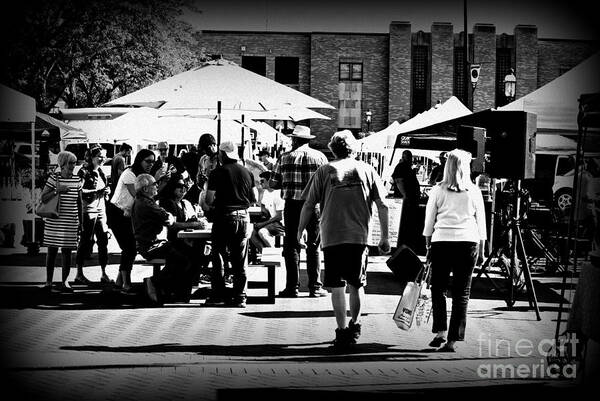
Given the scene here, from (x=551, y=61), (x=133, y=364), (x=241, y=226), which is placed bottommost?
(x=133, y=364)

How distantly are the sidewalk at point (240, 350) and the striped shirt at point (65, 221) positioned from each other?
0.69 m

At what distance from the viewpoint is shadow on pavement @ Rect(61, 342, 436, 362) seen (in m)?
8.32

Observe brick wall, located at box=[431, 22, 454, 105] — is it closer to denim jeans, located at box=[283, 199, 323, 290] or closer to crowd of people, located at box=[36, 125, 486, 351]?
crowd of people, located at box=[36, 125, 486, 351]

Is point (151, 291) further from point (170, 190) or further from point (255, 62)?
point (255, 62)

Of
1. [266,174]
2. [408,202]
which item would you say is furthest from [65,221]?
[408,202]

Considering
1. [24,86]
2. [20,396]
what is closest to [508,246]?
[20,396]

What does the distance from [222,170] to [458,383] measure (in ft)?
15.8

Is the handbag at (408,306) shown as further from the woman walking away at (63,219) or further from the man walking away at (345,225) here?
the woman walking away at (63,219)

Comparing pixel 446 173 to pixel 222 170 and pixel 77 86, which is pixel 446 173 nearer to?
pixel 222 170

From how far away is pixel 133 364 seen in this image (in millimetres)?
7910

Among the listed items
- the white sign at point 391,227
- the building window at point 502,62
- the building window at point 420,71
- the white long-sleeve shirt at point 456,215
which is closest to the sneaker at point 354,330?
the white long-sleeve shirt at point 456,215

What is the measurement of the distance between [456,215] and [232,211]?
3.27 metres

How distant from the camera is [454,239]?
28.7 feet

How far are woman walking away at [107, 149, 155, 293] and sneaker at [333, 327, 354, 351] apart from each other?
14.3 feet
